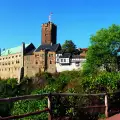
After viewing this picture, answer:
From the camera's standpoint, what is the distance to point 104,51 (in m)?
68.6

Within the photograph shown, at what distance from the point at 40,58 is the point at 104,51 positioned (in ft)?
164

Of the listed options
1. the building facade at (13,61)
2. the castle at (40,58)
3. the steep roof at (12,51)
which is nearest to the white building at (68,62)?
the castle at (40,58)

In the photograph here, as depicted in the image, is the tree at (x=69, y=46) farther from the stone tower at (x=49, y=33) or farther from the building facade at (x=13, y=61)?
the building facade at (x=13, y=61)

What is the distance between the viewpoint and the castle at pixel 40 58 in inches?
4213

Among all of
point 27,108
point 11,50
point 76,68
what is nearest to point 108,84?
point 27,108

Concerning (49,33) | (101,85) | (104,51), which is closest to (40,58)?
Result: (49,33)

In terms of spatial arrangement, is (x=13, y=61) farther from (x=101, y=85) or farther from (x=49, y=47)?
(x=101, y=85)

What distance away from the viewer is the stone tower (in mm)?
132125

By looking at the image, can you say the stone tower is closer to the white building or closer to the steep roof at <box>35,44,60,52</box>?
the steep roof at <box>35,44,60,52</box>

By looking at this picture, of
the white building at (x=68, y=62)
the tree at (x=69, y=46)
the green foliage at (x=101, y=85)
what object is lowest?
the green foliage at (x=101, y=85)

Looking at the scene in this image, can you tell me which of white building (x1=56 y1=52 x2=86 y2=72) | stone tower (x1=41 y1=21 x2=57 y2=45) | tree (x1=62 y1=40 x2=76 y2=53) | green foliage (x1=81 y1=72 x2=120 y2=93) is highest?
stone tower (x1=41 y1=21 x2=57 y2=45)

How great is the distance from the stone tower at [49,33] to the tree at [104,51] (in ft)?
200

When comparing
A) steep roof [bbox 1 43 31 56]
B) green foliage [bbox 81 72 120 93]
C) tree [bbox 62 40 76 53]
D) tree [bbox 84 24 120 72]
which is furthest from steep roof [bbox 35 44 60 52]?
green foliage [bbox 81 72 120 93]

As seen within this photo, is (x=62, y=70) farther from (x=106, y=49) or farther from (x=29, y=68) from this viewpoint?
(x=106, y=49)
